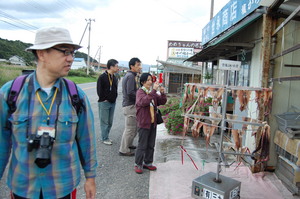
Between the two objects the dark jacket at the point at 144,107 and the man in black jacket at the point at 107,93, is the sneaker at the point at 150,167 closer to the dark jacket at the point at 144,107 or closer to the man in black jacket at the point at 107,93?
the dark jacket at the point at 144,107

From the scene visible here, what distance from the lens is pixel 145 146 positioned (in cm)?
435

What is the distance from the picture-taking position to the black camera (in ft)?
5.24

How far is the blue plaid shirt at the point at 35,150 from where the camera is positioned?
5.52ft

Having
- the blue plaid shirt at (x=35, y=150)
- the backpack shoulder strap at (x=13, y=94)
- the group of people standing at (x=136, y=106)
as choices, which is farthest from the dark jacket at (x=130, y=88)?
the backpack shoulder strap at (x=13, y=94)

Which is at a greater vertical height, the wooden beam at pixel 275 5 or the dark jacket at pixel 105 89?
the wooden beam at pixel 275 5

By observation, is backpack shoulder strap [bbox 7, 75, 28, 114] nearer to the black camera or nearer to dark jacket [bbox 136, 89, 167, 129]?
the black camera

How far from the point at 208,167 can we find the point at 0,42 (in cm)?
5642

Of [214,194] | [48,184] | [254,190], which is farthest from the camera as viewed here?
[254,190]

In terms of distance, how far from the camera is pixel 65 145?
175 cm

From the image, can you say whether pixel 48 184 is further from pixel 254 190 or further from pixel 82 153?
pixel 254 190

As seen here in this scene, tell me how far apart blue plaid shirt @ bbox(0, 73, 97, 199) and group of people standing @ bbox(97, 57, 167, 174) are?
240 centimetres

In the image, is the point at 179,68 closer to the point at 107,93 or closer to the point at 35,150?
the point at 107,93

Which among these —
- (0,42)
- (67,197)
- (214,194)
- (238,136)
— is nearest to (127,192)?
(214,194)

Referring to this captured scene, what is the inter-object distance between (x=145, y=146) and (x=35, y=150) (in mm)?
2799
